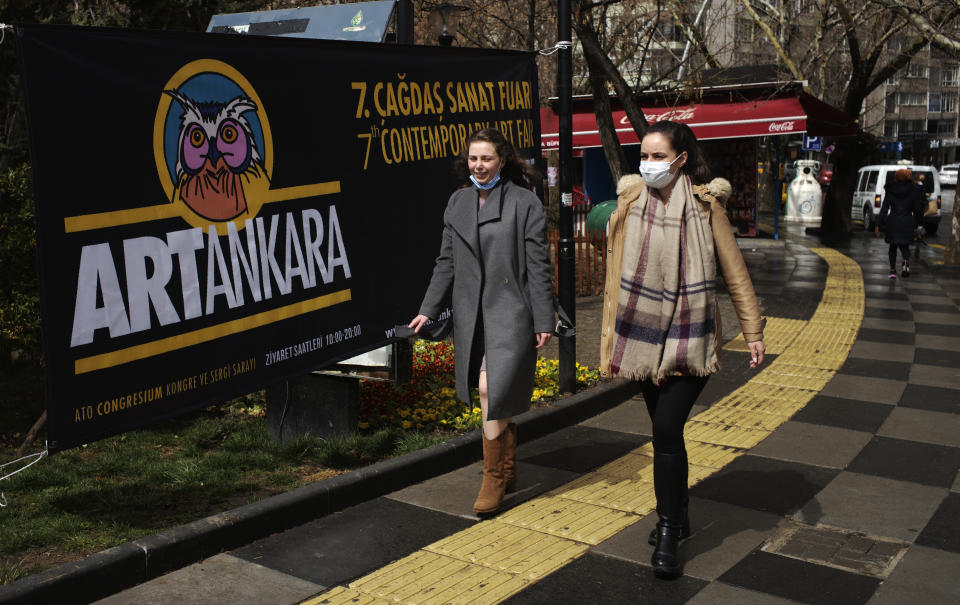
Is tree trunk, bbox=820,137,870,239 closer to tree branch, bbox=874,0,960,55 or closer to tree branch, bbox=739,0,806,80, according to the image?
tree branch, bbox=739,0,806,80

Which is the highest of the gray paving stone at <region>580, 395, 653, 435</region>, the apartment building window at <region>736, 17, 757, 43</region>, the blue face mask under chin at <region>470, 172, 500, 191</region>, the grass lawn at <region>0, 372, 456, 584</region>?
the apartment building window at <region>736, 17, 757, 43</region>

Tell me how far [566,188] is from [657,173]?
9.82 ft

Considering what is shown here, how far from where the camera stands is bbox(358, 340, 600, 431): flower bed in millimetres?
6430

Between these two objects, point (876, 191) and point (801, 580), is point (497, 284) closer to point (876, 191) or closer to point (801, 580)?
point (801, 580)

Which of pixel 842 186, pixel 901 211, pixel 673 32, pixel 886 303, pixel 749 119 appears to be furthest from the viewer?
pixel 673 32

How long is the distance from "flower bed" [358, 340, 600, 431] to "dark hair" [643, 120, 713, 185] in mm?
2235

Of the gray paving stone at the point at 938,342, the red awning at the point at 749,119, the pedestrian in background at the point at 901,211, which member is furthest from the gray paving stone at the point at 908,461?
the red awning at the point at 749,119

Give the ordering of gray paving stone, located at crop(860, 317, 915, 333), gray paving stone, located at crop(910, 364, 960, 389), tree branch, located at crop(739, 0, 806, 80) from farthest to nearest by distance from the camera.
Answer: tree branch, located at crop(739, 0, 806, 80) < gray paving stone, located at crop(860, 317, 915, 333) < gray paving stone, located at crop(910, 364, 960, 389)

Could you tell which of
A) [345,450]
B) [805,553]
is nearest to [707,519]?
[805,553]

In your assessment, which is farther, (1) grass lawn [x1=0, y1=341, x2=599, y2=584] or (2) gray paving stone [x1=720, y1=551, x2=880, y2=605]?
(1) grass lawn [x1=0, y1=341, x2=599, y2=584]

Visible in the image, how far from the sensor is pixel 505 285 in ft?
15.6

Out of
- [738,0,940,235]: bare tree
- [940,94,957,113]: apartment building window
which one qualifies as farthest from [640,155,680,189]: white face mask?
[940,94,957,113]: apartment building window

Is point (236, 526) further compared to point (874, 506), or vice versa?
Result: point (874, 506)

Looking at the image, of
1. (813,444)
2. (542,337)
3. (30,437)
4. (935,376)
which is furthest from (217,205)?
(935,376)
